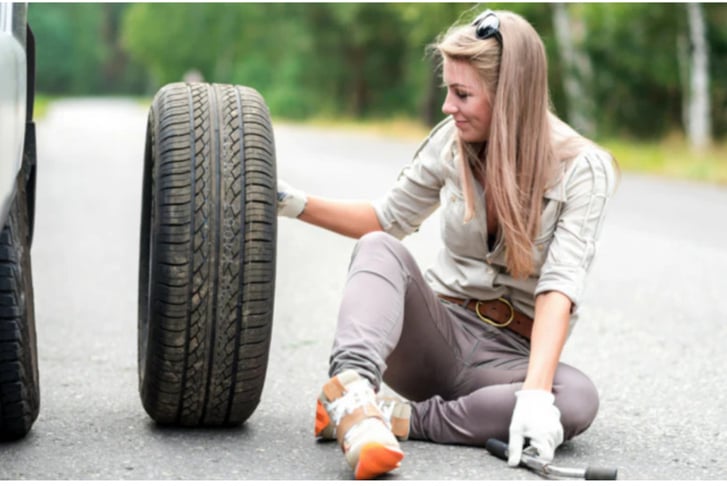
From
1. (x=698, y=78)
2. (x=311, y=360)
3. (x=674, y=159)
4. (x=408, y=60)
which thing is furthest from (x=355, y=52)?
(x=311, y=360)

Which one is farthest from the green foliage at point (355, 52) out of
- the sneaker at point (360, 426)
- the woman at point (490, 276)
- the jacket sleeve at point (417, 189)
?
the sneaker at point (360, 426)

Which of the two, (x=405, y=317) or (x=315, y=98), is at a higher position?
(x=405, y=317)

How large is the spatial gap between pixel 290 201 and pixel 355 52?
42.6 m

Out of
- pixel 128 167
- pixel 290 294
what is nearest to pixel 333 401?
pixel 290 294

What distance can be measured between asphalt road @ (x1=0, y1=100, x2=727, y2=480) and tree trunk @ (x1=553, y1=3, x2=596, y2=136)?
11639mm

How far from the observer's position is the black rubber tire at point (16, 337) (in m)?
3.18

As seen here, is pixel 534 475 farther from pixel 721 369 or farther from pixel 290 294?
pixel 290 294

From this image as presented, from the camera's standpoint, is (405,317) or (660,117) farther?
(660,117)

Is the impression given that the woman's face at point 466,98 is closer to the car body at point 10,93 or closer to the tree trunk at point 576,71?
the car body at point 10,93

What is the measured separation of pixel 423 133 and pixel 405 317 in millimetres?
24172

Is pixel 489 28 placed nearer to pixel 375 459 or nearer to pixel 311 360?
pixel 375 459

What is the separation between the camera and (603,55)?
23.0m

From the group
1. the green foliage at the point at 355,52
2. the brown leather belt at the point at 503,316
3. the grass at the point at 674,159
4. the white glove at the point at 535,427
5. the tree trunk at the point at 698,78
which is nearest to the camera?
the white glove at the point at 535,427

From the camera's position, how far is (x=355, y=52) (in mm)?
45906
